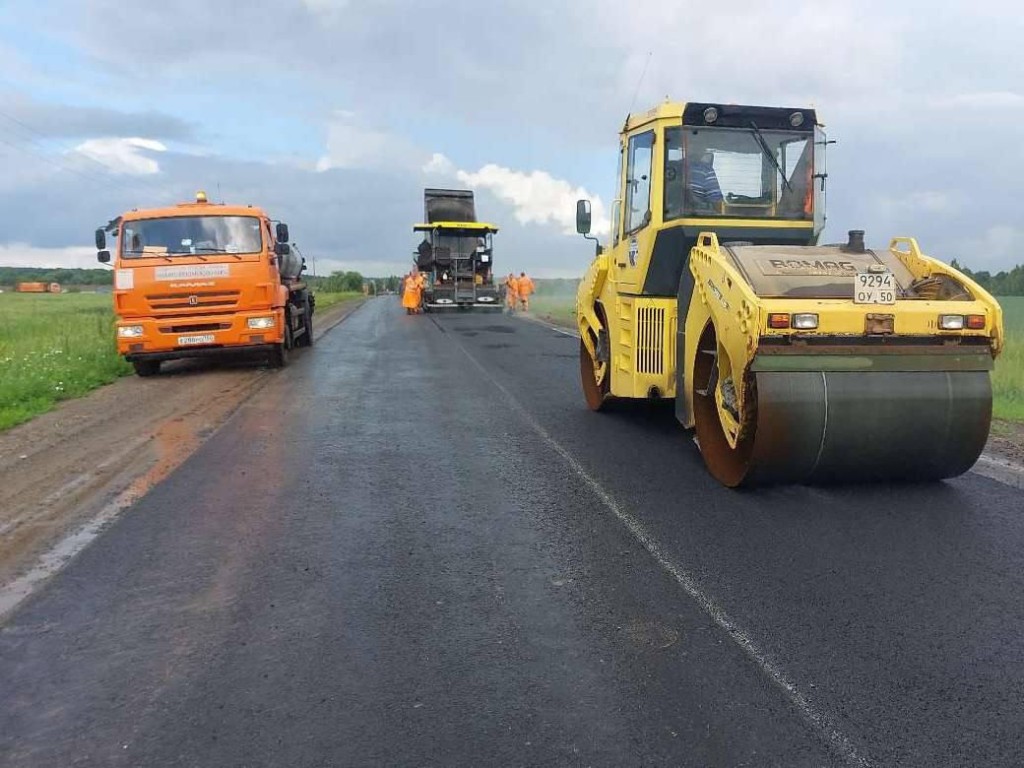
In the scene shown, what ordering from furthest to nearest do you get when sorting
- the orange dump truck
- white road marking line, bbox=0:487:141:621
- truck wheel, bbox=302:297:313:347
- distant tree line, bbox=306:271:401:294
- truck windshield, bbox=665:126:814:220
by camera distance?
distant tree line, bbox=306:271:401:294, truck wheel, bbox=302:297:313:347, the orange dump truck, truck windshield, bbox=665:126:814:220, white road marking line, bbox=0:487:141:621

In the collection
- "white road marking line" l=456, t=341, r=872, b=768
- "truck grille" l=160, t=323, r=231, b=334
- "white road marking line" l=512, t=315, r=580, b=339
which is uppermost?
"truck grille" l=160, t=323, r=231, b=334

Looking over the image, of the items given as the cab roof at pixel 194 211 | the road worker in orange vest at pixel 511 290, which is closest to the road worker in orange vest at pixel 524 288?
the road worker in orange vest at pixel 511 290

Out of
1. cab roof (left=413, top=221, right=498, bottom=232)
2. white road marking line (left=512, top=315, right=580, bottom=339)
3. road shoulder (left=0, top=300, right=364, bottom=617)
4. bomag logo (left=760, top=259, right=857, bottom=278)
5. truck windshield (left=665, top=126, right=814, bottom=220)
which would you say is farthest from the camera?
cab roof (left=413, top=221, right=498, bottom=232)

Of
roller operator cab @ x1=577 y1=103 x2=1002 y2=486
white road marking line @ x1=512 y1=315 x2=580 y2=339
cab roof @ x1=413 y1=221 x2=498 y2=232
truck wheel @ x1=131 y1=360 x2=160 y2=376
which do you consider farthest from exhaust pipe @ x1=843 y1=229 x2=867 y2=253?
cab roof @ x1=413 y1=221 x2=498 y2=232

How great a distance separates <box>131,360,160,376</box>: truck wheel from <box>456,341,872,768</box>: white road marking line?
9.17 metres

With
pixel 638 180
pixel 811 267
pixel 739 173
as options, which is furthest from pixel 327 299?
pixel 811 267

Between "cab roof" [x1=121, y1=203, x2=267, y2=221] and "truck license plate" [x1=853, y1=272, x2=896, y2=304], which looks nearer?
"truck license plate" [x1=853, y1=272, x2=896, y2=304]

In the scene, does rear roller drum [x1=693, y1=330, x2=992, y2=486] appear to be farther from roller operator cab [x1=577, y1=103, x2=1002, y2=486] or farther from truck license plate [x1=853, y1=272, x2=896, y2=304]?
truck license plate [x1=853, y1=272, x2=896, y2=304]

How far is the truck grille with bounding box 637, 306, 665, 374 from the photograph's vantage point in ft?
24.4

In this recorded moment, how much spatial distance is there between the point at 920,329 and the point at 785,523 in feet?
5.02

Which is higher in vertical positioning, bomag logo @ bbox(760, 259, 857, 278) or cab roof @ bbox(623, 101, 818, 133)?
cab roof @ bbox(623, 101, 818, 133)

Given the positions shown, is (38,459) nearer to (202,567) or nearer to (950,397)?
(202,567)

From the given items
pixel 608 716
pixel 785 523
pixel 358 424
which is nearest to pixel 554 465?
pixel 785 523

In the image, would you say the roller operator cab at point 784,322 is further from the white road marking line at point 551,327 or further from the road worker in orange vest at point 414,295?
the road worker in orange vest at point 414,295
